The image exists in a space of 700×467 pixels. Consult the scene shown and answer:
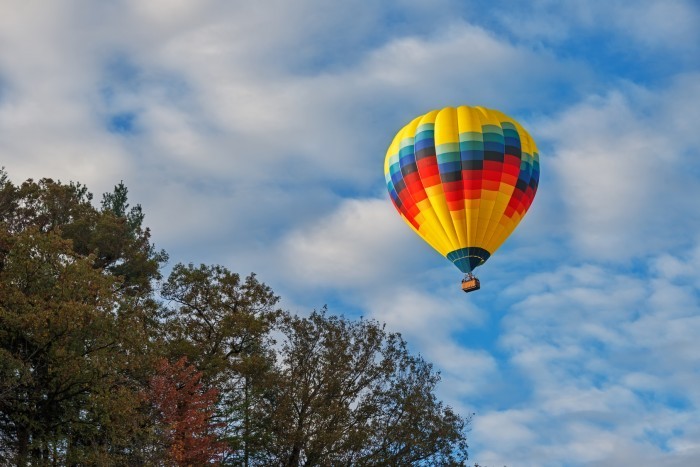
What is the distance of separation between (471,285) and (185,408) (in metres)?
16.6

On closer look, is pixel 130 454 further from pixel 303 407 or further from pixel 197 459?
pixel 303 407

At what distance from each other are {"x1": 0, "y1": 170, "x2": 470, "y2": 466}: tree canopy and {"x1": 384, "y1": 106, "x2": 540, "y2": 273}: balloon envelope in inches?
260

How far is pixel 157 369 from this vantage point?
42906 millimetres

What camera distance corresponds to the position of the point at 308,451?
47.0m

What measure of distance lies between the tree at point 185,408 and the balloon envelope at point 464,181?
51.9ft

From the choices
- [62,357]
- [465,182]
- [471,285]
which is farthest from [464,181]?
[62,357]

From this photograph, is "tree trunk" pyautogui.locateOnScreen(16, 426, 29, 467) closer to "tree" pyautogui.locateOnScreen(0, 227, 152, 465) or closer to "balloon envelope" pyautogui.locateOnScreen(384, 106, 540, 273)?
"tree" pyautogui.locateOnScreen(0, 227, 152, 465)

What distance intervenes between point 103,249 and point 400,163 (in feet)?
53.8

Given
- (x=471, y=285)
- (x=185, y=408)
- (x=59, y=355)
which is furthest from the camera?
(x=471, y=285)

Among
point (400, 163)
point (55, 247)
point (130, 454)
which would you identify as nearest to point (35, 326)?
point (55, 247)

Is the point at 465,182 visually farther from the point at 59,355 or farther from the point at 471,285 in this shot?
the point at 59,355

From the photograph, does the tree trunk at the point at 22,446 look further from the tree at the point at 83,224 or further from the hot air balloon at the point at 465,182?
the hot air balloon at the point at 465,182

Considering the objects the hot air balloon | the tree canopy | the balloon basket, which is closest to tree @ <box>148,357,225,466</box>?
the tree canopy

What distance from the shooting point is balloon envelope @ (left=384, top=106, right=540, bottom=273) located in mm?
53094
